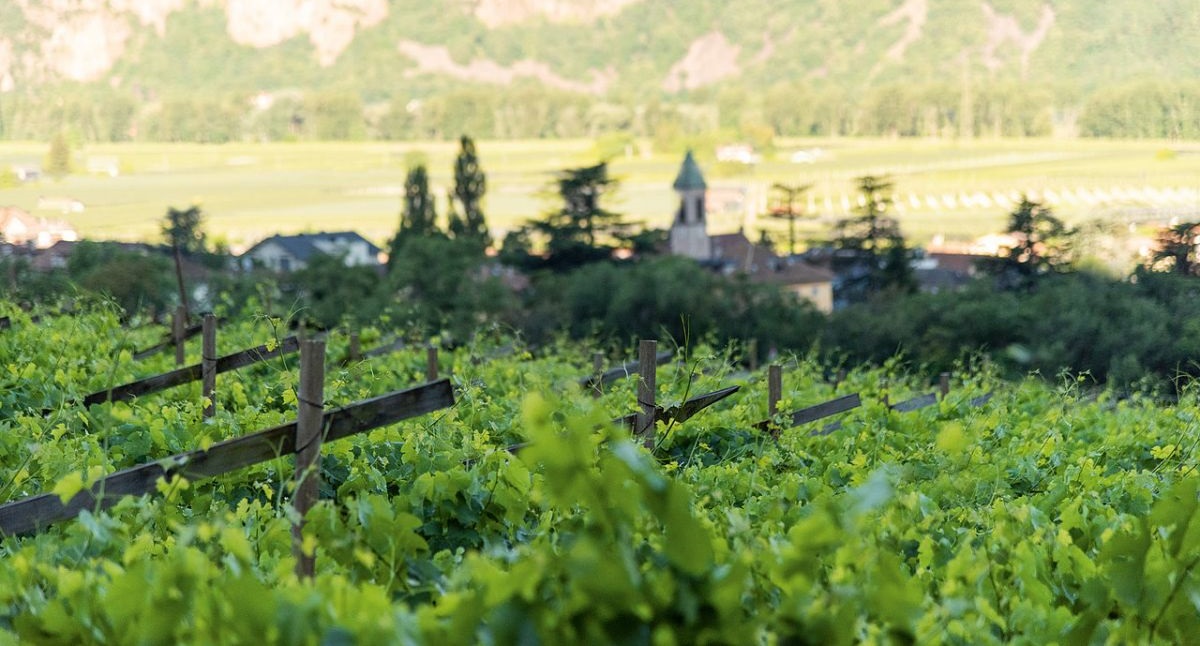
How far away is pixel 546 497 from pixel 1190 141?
5493 inches

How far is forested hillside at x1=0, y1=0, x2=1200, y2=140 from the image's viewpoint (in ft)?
526

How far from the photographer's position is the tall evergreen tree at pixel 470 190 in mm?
83938

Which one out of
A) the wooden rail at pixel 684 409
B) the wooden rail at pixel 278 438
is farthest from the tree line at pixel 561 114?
the wooden rail at pixel 278 438

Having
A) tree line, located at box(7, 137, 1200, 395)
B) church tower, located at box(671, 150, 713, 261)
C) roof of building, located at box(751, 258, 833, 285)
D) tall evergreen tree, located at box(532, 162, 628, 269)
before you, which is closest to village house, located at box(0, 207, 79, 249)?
church tower, located at box(671, 150, 713, 261)

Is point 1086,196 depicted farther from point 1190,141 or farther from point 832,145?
point 832,145

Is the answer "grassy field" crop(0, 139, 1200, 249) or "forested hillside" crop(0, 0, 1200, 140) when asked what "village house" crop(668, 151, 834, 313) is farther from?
"forested hillside" crop(0, 0, 1200, 140)

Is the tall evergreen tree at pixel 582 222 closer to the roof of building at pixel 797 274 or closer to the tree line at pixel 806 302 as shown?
the tree line at pixel 806 302

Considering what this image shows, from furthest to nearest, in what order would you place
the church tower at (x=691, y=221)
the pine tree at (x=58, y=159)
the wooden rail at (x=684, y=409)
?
the pine tree at (x=58, y=159)
the church tower at (x=691, y=221)
the wooden rail at (x=684, y=409)

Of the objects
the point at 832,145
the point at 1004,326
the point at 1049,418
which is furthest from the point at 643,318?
the point at 832,145

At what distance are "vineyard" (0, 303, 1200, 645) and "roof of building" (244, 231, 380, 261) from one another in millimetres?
88042

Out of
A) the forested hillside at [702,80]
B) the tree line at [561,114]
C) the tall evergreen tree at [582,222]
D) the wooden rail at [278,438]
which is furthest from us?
the tree line at [561,114]

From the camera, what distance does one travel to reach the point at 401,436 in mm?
5957

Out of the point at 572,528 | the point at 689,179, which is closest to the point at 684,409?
the point at 572,528

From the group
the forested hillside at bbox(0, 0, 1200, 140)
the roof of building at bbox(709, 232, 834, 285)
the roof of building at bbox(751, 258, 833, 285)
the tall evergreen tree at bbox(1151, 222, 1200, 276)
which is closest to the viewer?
the tall evergreen tree at bbox(1151, 222, 1200, 276)
